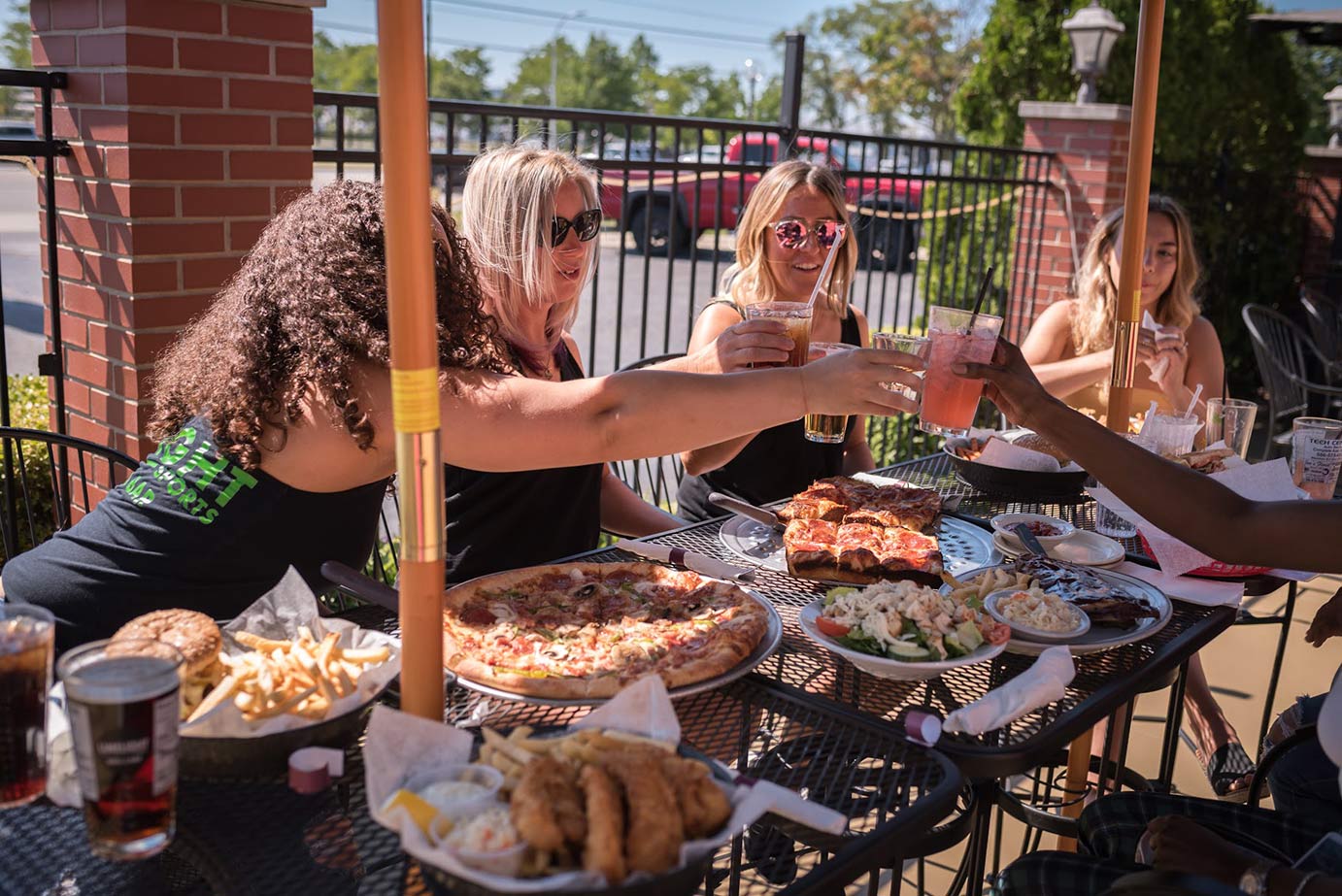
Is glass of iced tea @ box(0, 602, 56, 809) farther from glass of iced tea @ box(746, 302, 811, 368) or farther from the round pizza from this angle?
glass of iced tea @ box(746, 302, 811, 368)

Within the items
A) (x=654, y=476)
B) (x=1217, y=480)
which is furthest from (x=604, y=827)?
(x=654, y=476)

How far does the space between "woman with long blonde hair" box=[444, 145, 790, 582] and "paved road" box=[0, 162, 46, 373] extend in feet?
11.9

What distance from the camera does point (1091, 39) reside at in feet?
24.0

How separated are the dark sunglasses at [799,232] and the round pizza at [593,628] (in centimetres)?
182

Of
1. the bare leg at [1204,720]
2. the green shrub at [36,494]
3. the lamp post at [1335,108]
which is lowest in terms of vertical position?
the bare leg at [1204,720]

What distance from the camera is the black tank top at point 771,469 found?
3559 mm

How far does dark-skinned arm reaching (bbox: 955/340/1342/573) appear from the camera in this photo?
1903 mm

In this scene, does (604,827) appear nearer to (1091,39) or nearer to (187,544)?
(187,544)

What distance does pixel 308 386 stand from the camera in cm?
196

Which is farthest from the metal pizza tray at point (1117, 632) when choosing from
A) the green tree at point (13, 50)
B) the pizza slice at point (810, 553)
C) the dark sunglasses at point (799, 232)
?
the green tree at point (13, 50)

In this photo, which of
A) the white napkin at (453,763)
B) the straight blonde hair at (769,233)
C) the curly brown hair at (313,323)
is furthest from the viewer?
the straight blonde hair at (769,233)

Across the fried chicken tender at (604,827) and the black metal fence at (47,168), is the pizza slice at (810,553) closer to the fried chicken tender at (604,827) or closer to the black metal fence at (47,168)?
the fried chicken tender at (604,827)

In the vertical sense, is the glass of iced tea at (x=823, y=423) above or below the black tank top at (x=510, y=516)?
above

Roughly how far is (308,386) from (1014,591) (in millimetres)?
1304
